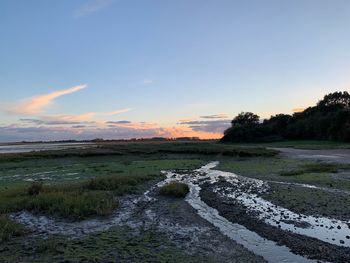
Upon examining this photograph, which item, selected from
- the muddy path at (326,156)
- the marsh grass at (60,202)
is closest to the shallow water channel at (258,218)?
the marsh grass at (60,202)

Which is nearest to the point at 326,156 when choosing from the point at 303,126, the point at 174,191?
the point at 174,191

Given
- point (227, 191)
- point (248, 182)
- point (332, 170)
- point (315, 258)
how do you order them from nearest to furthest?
point (315, 258)
point (227, 191)
point (248, 182)
point (332, 170)

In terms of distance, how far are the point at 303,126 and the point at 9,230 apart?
118 meters

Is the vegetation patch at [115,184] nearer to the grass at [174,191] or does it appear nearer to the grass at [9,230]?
the grass at [174,191]

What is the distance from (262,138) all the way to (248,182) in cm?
10415

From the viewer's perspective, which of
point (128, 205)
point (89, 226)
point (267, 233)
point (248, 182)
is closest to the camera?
point (267, 233)

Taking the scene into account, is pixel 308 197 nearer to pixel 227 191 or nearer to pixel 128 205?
pixel 227 191

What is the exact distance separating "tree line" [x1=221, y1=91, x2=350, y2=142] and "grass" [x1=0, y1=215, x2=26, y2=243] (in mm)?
97539

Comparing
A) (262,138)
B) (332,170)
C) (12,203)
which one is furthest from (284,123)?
(12,203)

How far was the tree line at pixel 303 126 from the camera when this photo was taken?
10925 cm

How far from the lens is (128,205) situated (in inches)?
880

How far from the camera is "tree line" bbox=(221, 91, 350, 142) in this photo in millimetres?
109250

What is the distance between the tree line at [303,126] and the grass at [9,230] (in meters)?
97.5

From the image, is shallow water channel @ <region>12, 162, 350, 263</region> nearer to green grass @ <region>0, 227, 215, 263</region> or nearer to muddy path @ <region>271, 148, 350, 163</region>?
green grass @ <region>0, 227, 215, 263</region>
